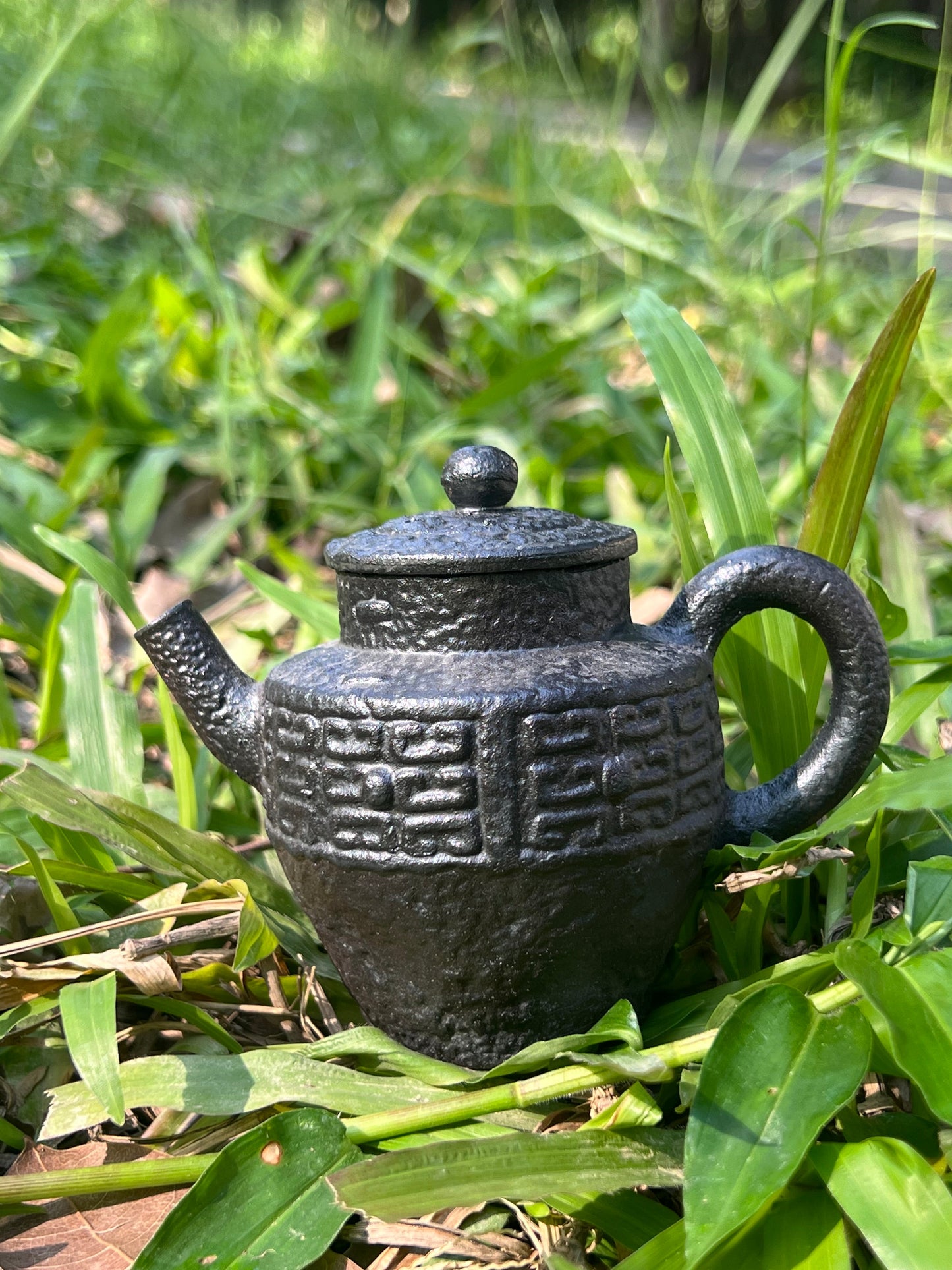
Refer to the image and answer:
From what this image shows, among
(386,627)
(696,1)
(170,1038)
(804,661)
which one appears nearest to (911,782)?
(804,661)

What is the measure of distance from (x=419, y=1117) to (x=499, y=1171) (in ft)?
0.42

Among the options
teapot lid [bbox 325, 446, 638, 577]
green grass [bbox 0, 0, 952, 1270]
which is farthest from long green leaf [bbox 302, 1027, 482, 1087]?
teapot lid [bbox 325, 446, 638, 577]

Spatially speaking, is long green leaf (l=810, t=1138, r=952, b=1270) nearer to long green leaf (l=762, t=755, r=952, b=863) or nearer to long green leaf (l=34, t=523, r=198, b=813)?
long green leaf (l=762, t=755, r=952, b=863)

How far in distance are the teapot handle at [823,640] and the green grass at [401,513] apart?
0.05 meters

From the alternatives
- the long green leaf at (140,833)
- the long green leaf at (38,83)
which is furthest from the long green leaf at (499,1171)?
the long green leaf at (38,83)

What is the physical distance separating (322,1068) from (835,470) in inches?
33.2

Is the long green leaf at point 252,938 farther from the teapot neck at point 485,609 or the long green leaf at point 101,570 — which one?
the long green leaf at point 101,570

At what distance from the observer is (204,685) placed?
129cm

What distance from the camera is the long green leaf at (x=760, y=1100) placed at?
0.84 meters

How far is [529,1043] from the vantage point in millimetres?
1162

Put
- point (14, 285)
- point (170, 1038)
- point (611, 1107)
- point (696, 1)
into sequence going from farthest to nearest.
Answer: point (696, 1) < point (14, 285) < point (170, 1038) < point (611, 1107)

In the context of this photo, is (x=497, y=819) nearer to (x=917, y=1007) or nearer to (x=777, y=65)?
(x=917, y=1007)

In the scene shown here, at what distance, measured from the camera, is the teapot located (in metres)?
1.06

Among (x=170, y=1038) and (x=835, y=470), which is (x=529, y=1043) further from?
(x=835, y=470)
